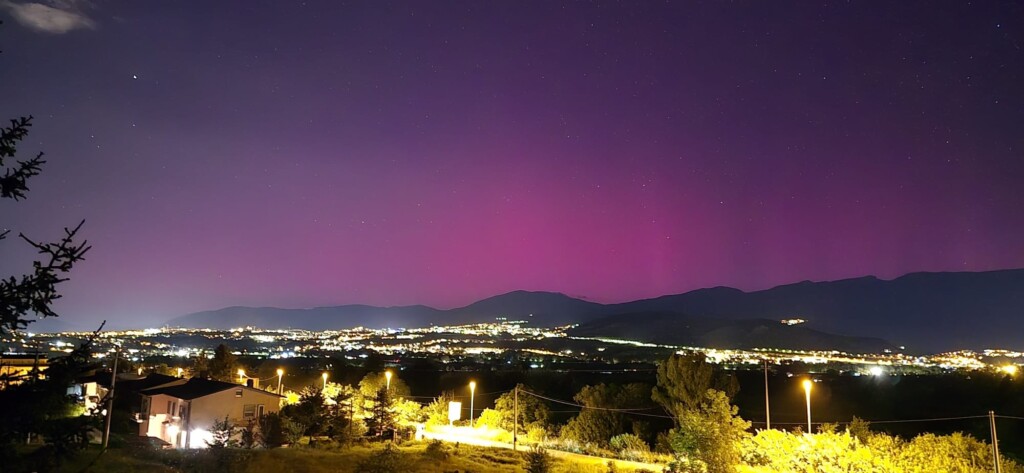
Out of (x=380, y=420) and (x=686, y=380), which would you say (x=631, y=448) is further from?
(x=380, y=420)

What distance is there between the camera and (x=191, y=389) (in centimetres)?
3797

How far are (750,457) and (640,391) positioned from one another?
82.3 ft

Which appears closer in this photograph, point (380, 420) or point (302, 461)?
point (302, 461)

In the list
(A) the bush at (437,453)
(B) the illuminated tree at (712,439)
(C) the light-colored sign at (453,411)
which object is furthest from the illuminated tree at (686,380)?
(A) the bush at (437,453)

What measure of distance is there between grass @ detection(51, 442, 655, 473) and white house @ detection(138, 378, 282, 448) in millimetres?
12025

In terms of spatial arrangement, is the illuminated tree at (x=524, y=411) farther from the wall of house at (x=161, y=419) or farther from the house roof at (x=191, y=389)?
the wall of house at (x=161, y=419)

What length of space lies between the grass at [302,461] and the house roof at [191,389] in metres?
12.5

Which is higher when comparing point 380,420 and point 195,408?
point 195,408

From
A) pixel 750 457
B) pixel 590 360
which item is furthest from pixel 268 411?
pixel 590 360

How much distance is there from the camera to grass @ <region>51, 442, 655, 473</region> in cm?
1883

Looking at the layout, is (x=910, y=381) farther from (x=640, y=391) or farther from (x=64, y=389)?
(x=64, y=389)

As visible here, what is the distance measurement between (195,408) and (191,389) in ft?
9.45

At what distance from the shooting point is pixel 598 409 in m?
43.5

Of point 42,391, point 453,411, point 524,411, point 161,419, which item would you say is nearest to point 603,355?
point 524,411
